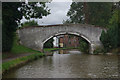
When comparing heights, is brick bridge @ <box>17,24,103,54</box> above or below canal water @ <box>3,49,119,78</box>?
above

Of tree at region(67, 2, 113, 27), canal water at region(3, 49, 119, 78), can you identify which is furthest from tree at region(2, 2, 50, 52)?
tree at region(67, 2, 113, 27)

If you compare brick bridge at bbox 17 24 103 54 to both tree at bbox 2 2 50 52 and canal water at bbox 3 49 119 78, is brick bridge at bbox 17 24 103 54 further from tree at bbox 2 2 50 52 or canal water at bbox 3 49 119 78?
canal water at bbox 3 49 119 78

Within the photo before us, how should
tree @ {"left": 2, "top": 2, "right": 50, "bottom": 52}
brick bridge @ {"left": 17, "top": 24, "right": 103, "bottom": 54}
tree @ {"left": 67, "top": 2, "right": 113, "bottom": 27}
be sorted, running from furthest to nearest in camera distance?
tree @ {"left": 67, "top": 2, "right": 113, "bottom": 27} → brick bridge @ {"left": 17, "top": 24, "right": 103, "bottom": 54} → tree @ {"left": 2, "top": 2, "right": 50, "bottom": 52}

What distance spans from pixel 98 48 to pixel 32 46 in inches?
432

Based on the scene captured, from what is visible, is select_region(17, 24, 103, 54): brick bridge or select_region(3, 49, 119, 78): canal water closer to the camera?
select_region(3, 49, 119, 78): canal water

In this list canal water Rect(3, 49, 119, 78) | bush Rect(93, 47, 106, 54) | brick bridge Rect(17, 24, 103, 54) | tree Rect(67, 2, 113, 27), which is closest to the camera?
canal water Rect(3, 49, 119, 78)

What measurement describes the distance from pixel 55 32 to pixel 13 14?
43.3ft

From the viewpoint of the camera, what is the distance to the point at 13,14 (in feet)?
49.0

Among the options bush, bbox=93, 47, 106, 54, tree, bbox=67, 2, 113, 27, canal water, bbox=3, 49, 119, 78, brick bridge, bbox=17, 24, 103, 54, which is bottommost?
bush, bbox=93, 47, 106, 54

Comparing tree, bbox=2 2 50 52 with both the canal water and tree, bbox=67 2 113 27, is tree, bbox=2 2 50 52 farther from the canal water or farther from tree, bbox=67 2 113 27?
tree, bbox=67 2 113 27

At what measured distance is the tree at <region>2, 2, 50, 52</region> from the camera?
Answer: 14.2 meters

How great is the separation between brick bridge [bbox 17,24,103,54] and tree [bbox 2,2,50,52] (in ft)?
31.9

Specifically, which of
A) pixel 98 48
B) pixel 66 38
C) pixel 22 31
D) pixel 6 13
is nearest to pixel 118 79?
pixel 6 13

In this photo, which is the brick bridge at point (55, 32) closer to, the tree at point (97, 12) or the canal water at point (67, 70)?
the tree at point (97, 12)
